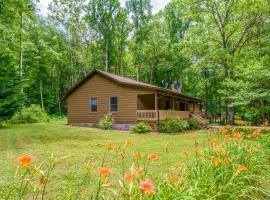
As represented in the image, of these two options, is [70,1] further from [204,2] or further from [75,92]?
[204,2]

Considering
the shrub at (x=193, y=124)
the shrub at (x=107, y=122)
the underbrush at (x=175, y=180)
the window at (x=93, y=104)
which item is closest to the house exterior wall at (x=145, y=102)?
the shrub at (x=107, y=122)

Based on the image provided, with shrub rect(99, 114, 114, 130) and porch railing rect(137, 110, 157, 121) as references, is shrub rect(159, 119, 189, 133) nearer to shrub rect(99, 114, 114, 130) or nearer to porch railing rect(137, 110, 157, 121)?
porch railing rect(137, 110, 157, 121)

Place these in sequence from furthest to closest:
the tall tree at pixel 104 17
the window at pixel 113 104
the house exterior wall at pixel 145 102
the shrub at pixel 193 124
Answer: the tall tree at pixel 104 17 < the shrub at pixel 193 124 < the window at pixel 113 104 < the house exterior wall at pixel 145 102

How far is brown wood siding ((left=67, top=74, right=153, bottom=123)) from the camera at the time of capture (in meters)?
19.5

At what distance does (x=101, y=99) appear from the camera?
20.9m

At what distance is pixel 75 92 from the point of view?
22.5m

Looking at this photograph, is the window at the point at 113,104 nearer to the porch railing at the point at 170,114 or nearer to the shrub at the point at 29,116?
the porch railing at the point at 170,114

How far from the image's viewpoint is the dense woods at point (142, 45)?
2250cm

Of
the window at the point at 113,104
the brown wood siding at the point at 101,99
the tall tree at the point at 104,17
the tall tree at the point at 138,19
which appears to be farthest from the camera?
the tall tree at the point at 138,19

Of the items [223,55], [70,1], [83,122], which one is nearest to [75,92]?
[83,122]

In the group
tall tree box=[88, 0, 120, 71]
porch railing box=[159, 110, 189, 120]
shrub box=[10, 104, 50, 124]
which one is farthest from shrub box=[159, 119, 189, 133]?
tall tree box=[88, 0, 120, 71]

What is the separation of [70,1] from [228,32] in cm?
2145

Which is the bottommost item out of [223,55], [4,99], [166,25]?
[4,99]

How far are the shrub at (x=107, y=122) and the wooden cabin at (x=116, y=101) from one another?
0.42m
